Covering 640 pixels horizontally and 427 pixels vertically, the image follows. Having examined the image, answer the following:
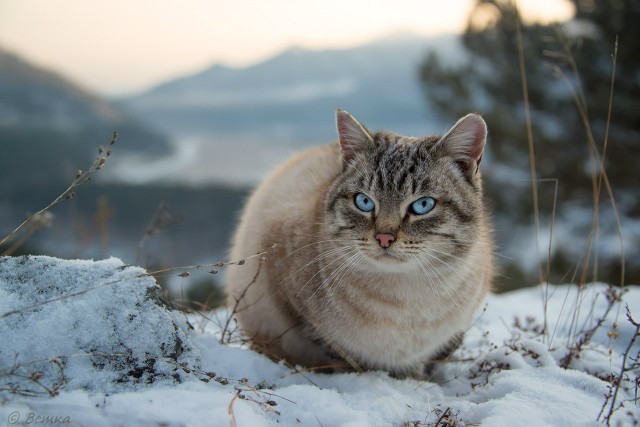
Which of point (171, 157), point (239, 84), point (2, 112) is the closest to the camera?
point (2, 112)

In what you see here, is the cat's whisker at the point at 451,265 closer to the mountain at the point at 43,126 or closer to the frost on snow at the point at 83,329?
the frost on snow at the point at 83,329

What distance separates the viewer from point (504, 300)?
4.42 m

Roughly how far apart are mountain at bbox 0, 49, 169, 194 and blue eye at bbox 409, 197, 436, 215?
1716 cm

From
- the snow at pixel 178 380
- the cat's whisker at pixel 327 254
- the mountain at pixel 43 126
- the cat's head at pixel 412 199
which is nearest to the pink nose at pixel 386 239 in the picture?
the cat's head at pixel 412 199

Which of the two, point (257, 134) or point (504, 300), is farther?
point (257, 134)

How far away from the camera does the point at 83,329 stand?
183cm

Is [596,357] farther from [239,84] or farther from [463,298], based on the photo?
[239,84]

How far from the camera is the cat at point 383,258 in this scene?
2418mm

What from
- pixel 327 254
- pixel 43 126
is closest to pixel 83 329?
pixel 327 254

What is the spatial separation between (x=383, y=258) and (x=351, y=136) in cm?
77

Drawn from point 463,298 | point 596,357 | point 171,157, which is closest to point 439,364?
point 463,298

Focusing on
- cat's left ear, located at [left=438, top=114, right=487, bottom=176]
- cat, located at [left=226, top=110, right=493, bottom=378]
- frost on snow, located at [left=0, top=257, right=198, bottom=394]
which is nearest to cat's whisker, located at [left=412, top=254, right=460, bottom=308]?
cat, located at [left=226, top=110, right=493, bottom=378]

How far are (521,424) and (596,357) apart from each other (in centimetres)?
117

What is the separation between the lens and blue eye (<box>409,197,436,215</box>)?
2.42 m
